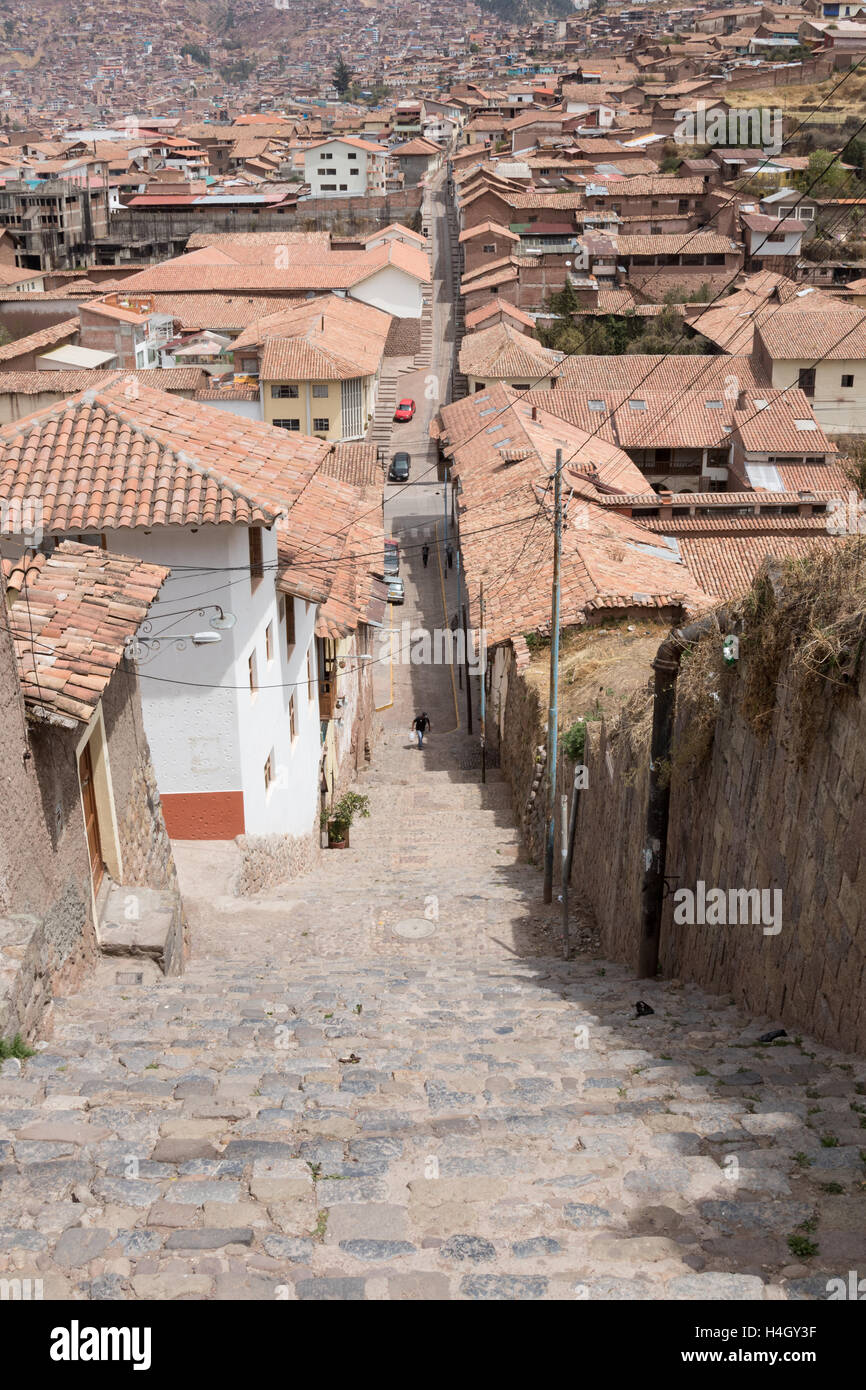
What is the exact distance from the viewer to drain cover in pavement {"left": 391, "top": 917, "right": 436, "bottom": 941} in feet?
47.7

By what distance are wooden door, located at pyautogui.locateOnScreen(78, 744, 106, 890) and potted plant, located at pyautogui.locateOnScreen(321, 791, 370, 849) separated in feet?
33.2

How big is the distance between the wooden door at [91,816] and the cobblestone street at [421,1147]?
102 centimetres

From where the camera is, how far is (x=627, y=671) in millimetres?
18219

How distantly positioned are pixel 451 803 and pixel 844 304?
47.2 metres

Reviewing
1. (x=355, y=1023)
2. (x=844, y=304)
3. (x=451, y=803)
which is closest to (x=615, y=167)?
(x=844, y=304)

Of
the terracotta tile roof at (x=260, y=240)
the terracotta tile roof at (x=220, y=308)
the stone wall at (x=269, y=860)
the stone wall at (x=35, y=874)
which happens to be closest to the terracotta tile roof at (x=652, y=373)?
the terracotta tile roof at (x=220, y=308)

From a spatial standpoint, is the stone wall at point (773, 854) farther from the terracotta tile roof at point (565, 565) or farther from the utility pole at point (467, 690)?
the utility pole at point (467, 690)

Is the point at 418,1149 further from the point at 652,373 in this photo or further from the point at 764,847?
the point at 652,373

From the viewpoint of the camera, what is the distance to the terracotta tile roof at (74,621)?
29.8 ft

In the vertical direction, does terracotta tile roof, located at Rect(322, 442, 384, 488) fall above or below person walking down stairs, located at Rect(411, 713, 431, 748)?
above

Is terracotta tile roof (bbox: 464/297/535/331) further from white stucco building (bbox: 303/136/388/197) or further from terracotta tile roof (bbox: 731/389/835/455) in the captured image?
white stucco building (bbox: 303/136/388/197)

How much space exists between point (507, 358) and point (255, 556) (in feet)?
130

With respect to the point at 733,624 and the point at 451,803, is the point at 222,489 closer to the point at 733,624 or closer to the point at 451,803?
the point at 733,624

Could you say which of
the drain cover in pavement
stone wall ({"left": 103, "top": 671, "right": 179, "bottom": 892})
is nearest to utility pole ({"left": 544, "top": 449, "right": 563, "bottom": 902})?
the drain cover in pavement
